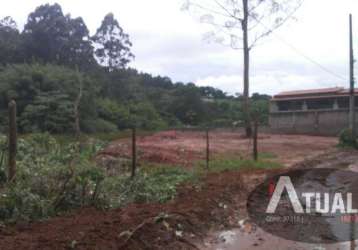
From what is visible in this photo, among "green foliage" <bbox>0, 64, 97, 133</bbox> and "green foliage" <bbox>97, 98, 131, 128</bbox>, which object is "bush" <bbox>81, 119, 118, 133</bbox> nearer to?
"green foliage" <bbox>0, 64, 97, 133</bbox>

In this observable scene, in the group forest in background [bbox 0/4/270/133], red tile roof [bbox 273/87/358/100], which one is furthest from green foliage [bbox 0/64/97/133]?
red tile roof [bbox 273/87/358/100]

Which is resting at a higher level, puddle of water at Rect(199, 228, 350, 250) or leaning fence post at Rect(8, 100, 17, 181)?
leaning fence post at Rect(8, 100, 17, 181)

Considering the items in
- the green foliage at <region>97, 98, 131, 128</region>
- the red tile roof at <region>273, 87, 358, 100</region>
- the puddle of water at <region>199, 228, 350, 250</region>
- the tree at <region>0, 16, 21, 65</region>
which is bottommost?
the puddle of water at <region>199, 228, 350, 250</region>

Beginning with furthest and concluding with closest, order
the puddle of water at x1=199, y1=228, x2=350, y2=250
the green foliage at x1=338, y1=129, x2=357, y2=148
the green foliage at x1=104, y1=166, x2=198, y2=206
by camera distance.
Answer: the green foliage at x1=338, y1=129, x2=357, y2=148, the green foliage at x1=104, y1=166, x2=198, y2=206, the puddle of water at x1=199, y1=228, x2=350, y2=250

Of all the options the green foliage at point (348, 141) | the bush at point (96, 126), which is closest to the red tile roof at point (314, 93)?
the green foliage at point (348, 141)

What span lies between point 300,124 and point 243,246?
92.3ft

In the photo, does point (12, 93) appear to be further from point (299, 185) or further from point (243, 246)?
A: point (243, 246)

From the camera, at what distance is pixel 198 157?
42.8 ft

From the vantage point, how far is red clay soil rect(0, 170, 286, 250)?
445 cm

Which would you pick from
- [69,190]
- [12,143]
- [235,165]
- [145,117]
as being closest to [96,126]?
[145,117]

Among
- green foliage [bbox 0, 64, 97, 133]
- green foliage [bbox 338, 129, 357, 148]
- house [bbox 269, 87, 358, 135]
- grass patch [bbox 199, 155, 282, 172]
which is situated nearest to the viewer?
grass patch [bbox 199, 155, 282, 172]

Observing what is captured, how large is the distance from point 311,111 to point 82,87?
53.9 ft

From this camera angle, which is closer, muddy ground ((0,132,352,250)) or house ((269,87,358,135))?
muddy ground ((0,132,352,250))

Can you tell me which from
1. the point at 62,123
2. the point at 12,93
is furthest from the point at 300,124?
the point at 12,93
